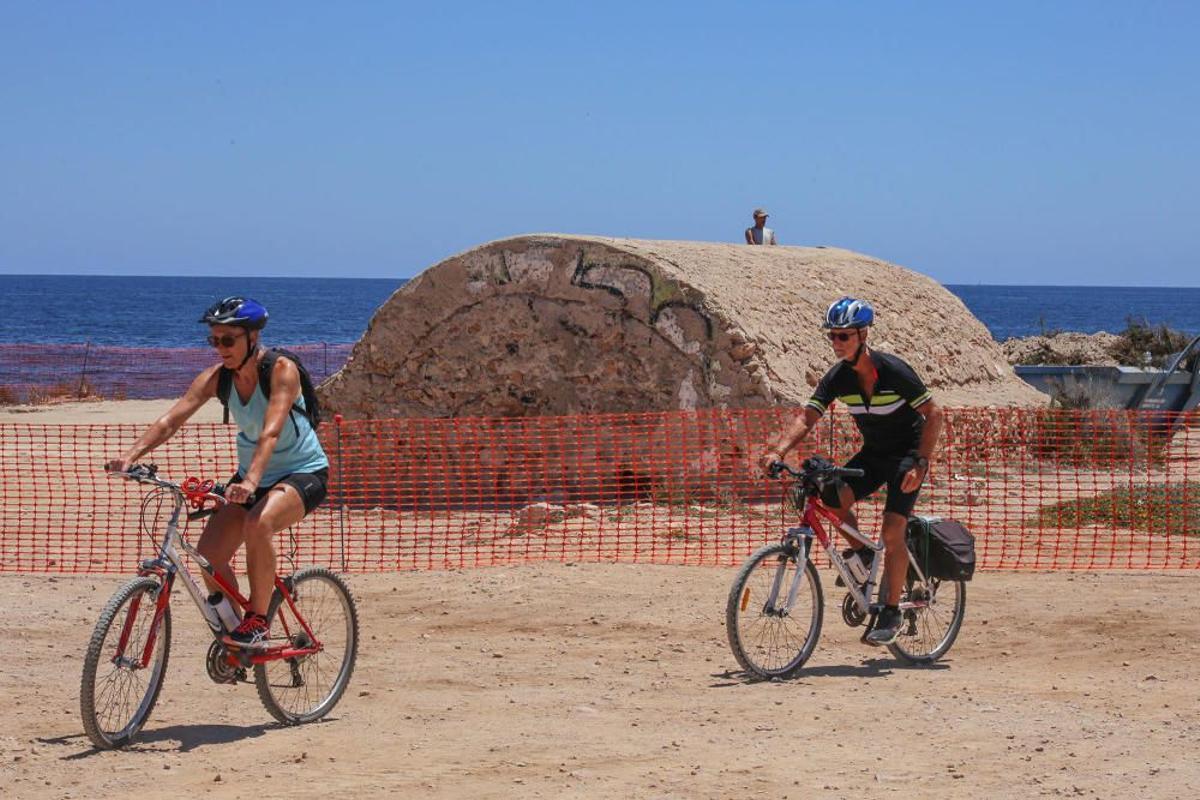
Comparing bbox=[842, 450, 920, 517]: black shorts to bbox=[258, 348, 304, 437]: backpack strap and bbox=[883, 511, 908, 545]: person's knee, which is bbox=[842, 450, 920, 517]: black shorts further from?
bbox=[258, 348, 304, 437]: backpack strap

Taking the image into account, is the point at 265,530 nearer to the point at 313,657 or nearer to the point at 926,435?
the point at 313,657

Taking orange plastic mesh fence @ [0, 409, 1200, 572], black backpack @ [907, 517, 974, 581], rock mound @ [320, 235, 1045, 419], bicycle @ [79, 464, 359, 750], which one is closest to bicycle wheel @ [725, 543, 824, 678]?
black backpack @ [907, 517, 974, 581]

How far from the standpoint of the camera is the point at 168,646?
6.87 metres

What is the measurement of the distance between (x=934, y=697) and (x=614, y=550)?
16.6 feet

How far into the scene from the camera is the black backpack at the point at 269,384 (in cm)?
688

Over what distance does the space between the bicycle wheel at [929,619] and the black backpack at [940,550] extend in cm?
9

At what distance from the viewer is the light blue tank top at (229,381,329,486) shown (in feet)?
22.8

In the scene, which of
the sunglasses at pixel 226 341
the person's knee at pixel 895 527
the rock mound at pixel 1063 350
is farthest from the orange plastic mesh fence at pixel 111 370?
the person's knee at pixel 895 527

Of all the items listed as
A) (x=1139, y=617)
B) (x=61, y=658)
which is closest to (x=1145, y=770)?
(x=1139, y=617)

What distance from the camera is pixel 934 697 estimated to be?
766 cm

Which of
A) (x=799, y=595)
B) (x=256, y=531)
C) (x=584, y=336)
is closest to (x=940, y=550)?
(x=799, y=595)

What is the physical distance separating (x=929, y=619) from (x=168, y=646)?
393cm

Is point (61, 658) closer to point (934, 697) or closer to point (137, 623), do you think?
point (137, 623)

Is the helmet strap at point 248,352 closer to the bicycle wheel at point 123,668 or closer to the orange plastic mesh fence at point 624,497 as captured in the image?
the bicycle wheel at point 123,668
